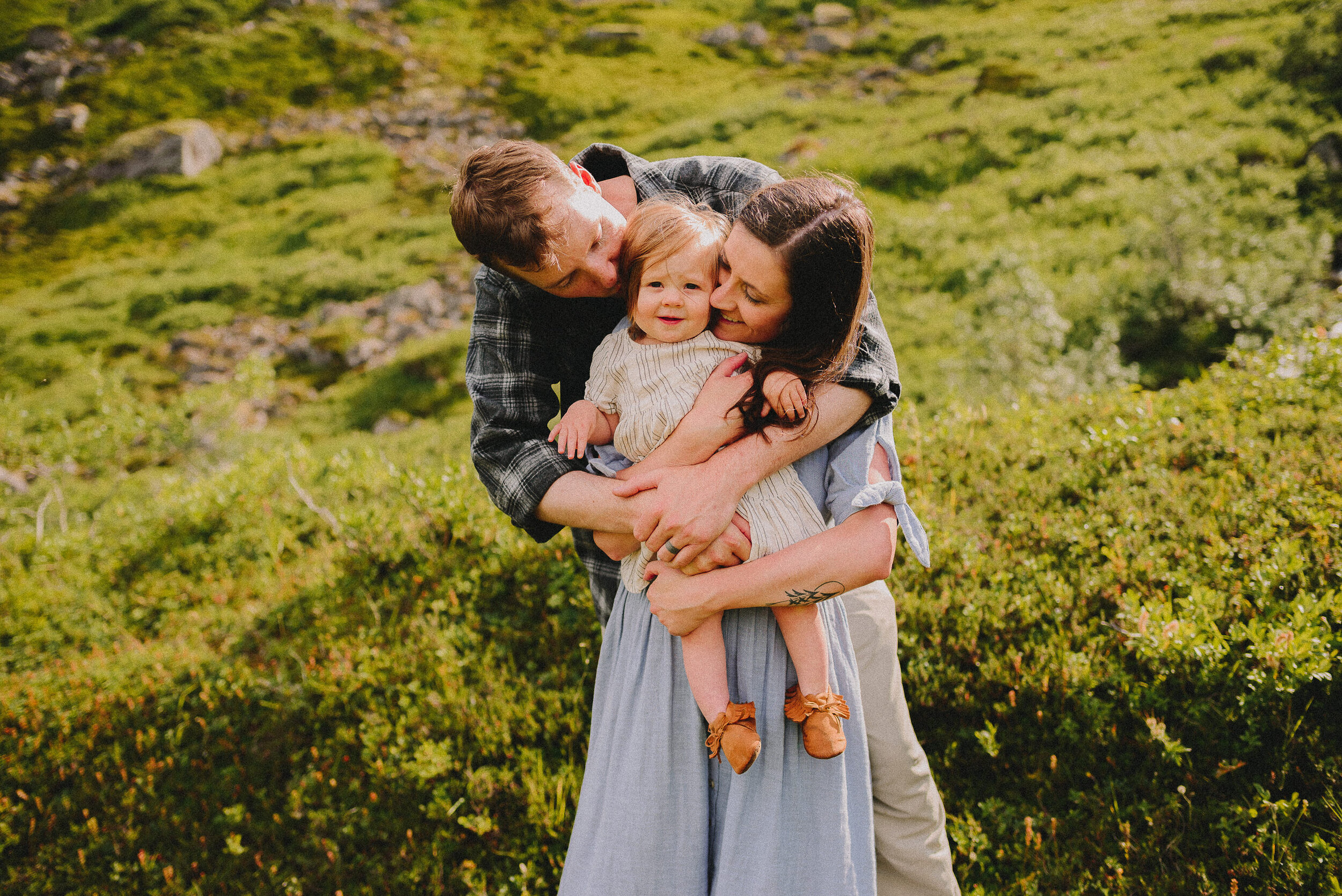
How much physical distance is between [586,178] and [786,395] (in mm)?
1436

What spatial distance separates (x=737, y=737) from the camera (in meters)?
2.39

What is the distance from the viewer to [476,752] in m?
4.37

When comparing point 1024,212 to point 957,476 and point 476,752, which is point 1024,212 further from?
point 476,752

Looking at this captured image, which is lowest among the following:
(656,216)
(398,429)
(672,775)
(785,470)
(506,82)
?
(398,429)

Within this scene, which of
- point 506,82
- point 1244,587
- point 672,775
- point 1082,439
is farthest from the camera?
point 506,82

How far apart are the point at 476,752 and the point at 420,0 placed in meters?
64.1

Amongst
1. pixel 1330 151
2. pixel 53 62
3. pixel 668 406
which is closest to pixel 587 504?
pixel 668 406

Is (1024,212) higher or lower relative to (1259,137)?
lower

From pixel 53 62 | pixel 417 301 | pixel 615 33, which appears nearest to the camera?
pixel 417 301

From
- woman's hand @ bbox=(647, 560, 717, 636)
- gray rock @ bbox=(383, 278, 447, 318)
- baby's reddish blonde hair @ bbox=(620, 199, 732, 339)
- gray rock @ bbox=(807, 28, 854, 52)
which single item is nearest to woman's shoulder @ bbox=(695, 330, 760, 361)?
baby's reddish blonde hair @ bbox=(620, 199, 732, 339)

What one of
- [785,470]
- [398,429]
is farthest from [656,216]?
[398,429]

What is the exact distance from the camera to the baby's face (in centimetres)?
287

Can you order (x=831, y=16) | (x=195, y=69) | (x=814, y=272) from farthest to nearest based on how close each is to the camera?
1. (x=831, y=16)
2. (x=195, y=69)
3. (x=814, y=272)

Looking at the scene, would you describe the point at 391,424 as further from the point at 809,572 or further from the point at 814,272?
the point at 809,572
